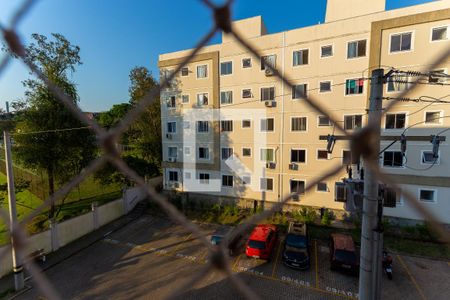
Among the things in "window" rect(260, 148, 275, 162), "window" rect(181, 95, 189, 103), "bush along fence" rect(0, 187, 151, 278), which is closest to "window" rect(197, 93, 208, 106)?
"window" rect(181, 95, 189, 103)

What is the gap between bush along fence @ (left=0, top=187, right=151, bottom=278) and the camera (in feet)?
33.5

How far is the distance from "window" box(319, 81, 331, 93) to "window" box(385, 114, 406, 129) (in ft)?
11.3

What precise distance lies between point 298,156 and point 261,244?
21.7 feet

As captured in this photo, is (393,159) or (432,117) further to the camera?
(393,159)

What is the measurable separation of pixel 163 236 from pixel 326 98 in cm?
1251

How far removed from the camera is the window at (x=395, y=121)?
40.1 feet

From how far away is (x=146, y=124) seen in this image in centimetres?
2272

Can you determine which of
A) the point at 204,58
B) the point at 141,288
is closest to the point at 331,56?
the point at 204,58

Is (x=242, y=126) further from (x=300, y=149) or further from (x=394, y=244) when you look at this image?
(x=394, y=244)

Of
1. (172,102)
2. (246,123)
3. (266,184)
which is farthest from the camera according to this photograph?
(172,102)

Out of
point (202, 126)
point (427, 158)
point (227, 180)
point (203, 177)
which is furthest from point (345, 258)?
point (202, 126)

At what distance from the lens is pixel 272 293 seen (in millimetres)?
8422

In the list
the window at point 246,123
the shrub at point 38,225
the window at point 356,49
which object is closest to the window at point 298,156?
the window at point 246,123

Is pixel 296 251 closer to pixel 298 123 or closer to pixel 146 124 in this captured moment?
pixel 298 123
